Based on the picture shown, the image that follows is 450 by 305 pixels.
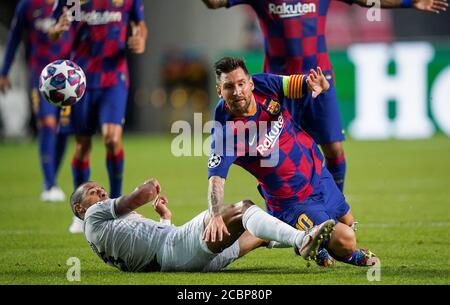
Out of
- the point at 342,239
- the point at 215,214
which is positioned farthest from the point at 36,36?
the point at 342,239

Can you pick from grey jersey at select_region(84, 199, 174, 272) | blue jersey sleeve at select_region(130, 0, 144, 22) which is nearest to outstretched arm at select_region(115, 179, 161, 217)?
grey jersey at select_region(84, 199, 174, 272)

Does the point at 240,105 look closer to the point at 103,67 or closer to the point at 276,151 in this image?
the point at 276,151

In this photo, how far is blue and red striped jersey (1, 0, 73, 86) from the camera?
11.4 meters

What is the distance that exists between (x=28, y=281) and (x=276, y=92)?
205cm

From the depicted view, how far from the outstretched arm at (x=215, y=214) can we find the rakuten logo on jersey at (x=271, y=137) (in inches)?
17.5

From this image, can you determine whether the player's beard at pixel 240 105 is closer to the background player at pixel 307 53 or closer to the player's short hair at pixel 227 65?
the player's short hair at pixel 227 65

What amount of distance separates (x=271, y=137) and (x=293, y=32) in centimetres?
194

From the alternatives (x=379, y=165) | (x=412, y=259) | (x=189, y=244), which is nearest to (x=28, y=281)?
(x=189, y=244)

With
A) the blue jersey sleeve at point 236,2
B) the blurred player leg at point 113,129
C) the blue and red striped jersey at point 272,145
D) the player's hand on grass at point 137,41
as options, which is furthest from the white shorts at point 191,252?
the player's hand on grass at point 137,41

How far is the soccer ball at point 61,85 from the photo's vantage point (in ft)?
26.7

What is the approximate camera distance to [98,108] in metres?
9.54

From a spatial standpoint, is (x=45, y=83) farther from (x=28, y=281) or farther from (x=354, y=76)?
(x=354, y=76)

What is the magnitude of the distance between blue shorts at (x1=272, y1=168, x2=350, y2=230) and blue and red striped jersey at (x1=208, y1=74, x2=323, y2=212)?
1.8 inches

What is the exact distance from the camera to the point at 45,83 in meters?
8.15
